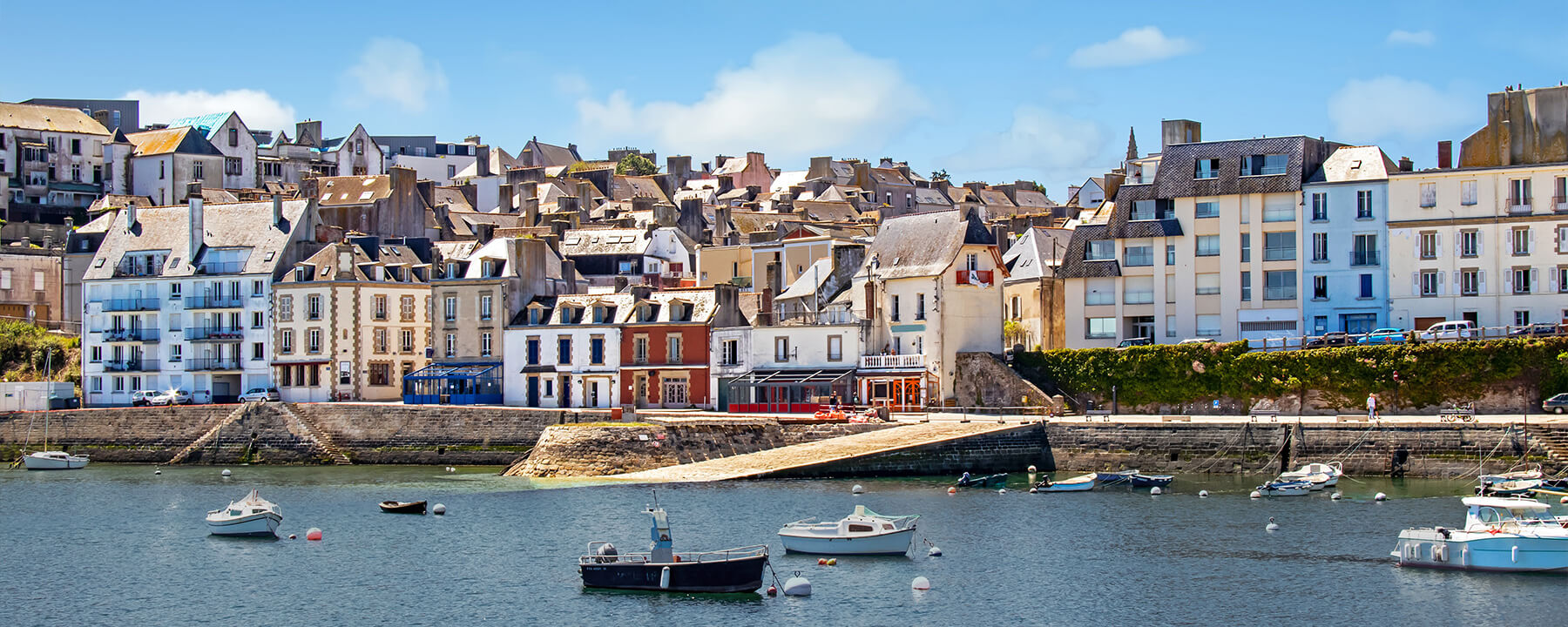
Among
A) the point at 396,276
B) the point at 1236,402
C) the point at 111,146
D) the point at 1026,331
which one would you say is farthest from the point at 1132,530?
the point at 111,146

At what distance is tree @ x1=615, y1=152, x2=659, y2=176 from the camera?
17925 cm

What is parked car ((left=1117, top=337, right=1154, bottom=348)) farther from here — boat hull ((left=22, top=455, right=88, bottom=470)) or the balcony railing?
boat hull ((left=22, top=455, right=88, bottom=470))

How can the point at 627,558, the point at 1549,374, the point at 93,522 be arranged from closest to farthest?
the point at 627,558, the point at 93,522, the point at 1549,374

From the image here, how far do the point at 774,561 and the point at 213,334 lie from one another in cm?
5247

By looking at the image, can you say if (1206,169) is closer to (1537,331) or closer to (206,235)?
(1537,331)

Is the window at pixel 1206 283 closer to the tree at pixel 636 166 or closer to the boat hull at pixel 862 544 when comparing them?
the boat hull at pixel 862 544

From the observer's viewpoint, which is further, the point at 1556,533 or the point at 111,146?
the point at 111,146

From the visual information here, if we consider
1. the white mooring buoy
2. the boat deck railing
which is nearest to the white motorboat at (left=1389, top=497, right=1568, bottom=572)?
the white mooring buoy

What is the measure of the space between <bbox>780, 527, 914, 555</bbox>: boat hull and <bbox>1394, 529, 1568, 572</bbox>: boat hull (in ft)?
43.0

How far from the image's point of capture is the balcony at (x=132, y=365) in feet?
296

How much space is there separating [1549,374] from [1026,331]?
2873 cm

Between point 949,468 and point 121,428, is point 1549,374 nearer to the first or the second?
point 949,468

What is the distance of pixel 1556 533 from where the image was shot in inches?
1656

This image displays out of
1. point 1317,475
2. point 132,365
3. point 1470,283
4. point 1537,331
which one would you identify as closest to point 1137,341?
point 1470,283
